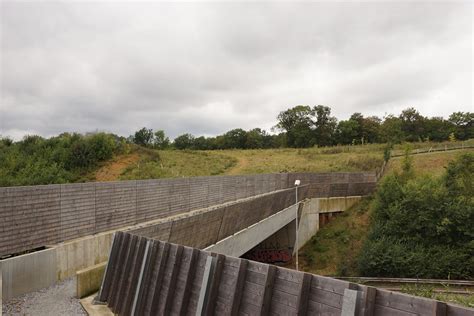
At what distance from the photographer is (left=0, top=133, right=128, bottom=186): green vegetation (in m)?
28.2

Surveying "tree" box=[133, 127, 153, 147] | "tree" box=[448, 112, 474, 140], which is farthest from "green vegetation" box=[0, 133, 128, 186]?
"tree" box=[448, 112, 474, 140]

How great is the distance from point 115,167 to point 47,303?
29.0 m

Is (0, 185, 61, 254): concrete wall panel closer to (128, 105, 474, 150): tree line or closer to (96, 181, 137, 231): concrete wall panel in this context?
(96, 181, 137, 231): concrete wall panel

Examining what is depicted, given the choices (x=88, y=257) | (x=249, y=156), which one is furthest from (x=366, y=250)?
(x=249, y=156)

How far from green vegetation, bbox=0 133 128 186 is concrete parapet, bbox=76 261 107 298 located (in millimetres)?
20638

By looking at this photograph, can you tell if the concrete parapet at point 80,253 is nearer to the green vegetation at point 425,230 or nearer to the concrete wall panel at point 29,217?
the concrete wall panel at point 29,217

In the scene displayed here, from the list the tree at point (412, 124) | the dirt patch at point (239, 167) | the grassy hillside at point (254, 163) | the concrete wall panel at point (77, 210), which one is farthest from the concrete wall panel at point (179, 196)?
the tree at point (412, 124)

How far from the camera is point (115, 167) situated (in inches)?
1375

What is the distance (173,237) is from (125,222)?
3480 mm

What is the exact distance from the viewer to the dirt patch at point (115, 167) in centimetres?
3266

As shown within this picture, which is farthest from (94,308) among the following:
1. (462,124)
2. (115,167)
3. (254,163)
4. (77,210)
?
(462,124)

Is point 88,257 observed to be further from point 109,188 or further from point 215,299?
point 215,299

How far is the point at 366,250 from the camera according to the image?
23.6 m

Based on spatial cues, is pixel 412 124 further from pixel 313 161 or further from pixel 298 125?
pixel 313 161
